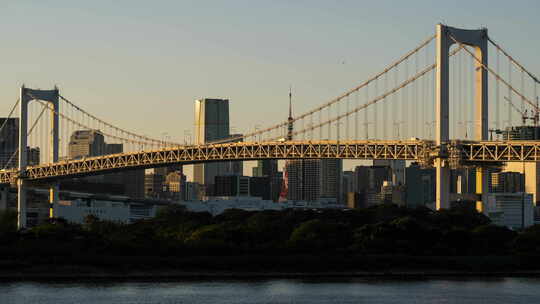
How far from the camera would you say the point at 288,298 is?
5819 centimetres

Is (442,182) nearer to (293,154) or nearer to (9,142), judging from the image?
(293,154)

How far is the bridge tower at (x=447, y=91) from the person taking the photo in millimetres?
82562

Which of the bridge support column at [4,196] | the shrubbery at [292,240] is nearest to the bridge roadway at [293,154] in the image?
the shrubbery at [292,240]

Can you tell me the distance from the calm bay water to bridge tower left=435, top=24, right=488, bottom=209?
1749cm

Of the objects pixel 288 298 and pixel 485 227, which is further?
pixel 485 227

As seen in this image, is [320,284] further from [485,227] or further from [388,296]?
[485,227]

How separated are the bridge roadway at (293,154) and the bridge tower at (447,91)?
93cm

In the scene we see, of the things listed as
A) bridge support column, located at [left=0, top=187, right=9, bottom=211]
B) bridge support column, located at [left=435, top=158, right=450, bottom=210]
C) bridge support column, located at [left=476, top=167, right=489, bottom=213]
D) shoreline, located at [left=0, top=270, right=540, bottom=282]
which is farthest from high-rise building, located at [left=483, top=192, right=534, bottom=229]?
shoreline, located at [left=0, top=270, right=540, bottom=282]

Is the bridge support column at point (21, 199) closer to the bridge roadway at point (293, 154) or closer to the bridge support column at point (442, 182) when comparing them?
the bridge roadway at point (293, 154)

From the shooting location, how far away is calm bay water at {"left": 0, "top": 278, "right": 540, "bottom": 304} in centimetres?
5734

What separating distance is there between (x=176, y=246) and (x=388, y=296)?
18212 mm

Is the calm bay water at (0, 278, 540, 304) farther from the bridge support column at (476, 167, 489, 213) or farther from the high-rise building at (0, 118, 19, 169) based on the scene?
the high-rise building at (0, 118, 19, 169)

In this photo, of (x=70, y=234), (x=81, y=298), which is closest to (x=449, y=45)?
(x=70, y=234)

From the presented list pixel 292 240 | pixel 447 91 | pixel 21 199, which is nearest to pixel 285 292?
pixel 292 240
